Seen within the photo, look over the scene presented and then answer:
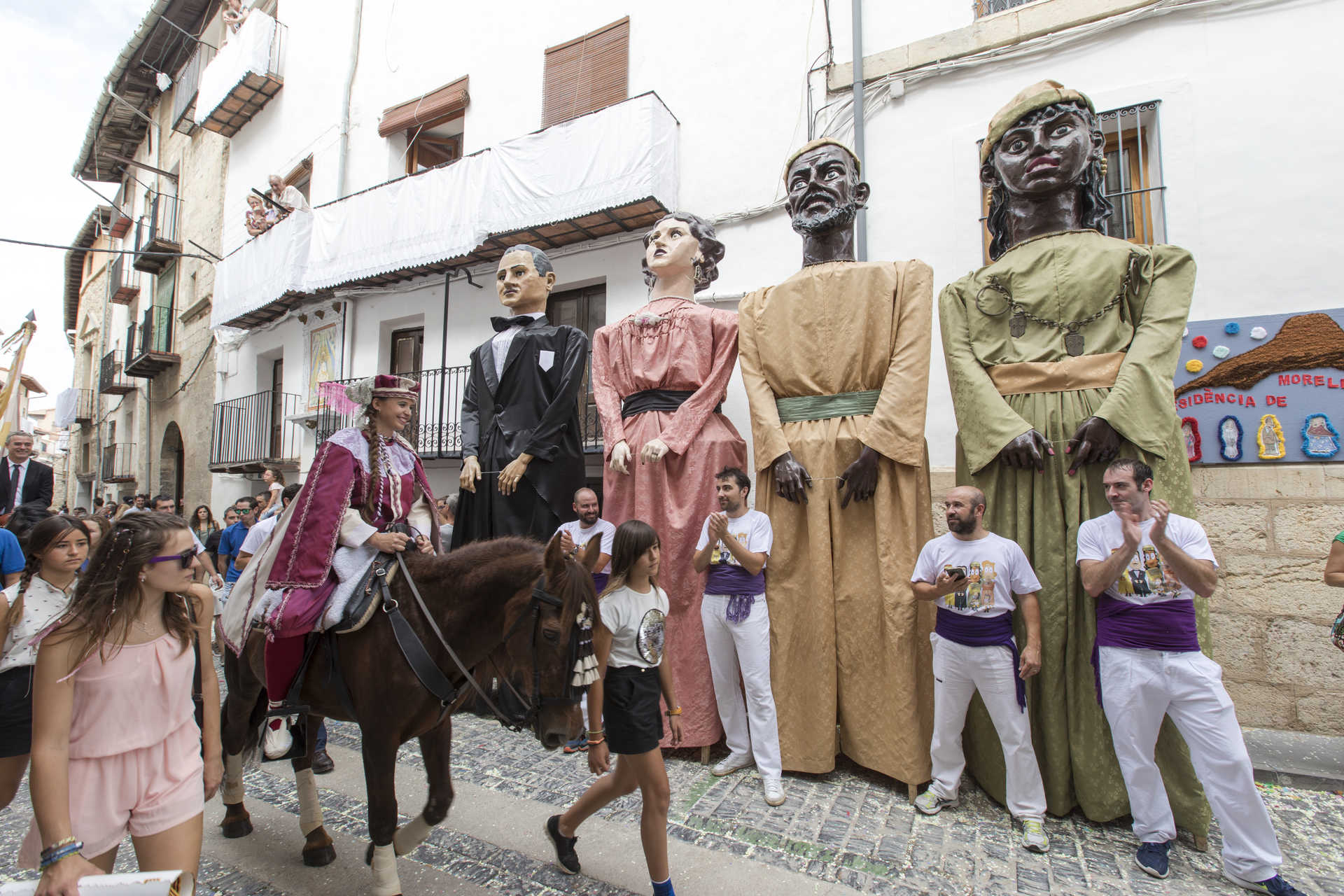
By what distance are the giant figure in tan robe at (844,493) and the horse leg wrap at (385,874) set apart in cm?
191

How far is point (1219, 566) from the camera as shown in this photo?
4230 mm

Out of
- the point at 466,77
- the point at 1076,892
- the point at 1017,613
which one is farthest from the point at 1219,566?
the point at 466,77

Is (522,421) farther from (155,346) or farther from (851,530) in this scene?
(155,346)

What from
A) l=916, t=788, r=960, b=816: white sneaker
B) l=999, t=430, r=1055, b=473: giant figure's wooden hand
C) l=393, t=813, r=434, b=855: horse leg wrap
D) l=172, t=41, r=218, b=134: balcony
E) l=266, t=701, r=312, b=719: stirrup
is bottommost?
l=916, t=788, r=960, b=816: white sneaker

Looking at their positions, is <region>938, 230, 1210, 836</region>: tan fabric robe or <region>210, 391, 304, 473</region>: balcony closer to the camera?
<region>938, 230, 1210, 836</region>: tan fabric robe

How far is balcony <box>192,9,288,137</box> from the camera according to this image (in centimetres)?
1220

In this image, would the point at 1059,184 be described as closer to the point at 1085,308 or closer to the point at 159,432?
the point at 1085,308

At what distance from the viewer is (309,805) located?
2.73m

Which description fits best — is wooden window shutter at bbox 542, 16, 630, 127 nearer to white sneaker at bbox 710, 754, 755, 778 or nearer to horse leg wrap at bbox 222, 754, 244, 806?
white sneaker at bbox 710, 754, 755, 778

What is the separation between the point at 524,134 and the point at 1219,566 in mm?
7793

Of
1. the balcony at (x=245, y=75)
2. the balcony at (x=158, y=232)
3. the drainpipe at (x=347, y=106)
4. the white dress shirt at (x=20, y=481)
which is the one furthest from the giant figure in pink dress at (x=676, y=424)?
the balcony at (x=158, y=232)

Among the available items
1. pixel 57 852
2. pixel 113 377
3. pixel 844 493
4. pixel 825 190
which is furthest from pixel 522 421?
pixel 113 377

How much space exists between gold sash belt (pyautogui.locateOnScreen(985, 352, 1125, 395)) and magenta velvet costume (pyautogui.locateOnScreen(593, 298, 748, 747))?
1435 mm

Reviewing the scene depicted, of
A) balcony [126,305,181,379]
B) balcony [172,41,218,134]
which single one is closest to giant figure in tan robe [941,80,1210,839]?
balcony [172,41,218,134]
